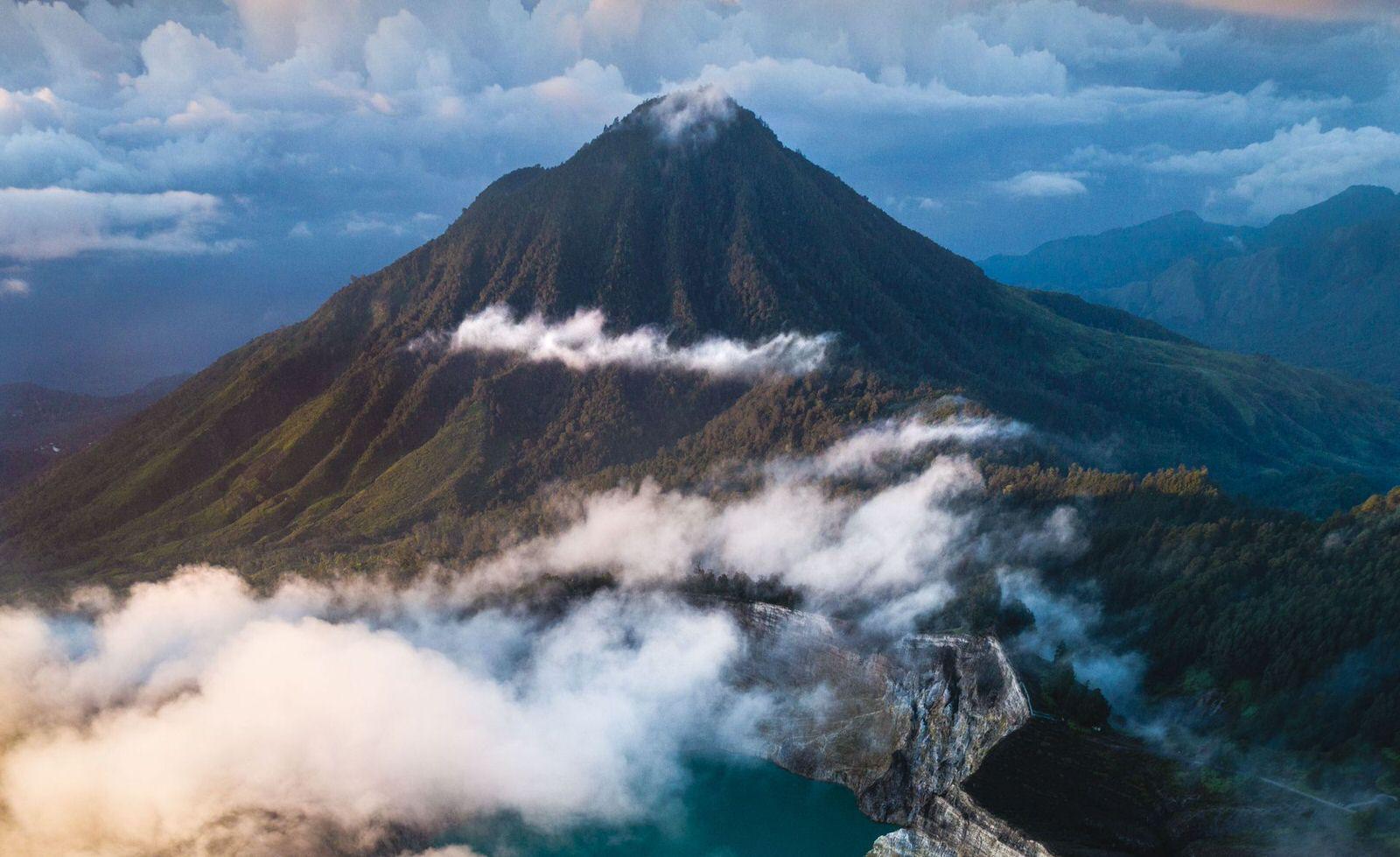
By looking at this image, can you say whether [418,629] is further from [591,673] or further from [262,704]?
[591,673]

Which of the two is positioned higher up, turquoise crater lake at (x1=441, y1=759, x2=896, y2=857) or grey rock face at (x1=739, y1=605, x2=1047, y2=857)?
grey rock face at (x1=739, y1=605, x2=1047, y2=857)

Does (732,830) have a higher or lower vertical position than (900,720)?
lower

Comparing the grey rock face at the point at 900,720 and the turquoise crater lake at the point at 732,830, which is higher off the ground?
the grey rock face at the point at 900,720

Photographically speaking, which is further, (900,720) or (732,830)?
(732,830)

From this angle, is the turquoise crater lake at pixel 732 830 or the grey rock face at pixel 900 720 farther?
the turquoise crater lake at pixel 732 830

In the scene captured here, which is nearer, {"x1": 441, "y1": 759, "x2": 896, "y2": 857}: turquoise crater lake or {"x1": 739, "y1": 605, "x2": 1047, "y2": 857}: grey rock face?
{"x1": 739, "y1": 605, "x2": 1047, "y2": 857}: grey rock face
